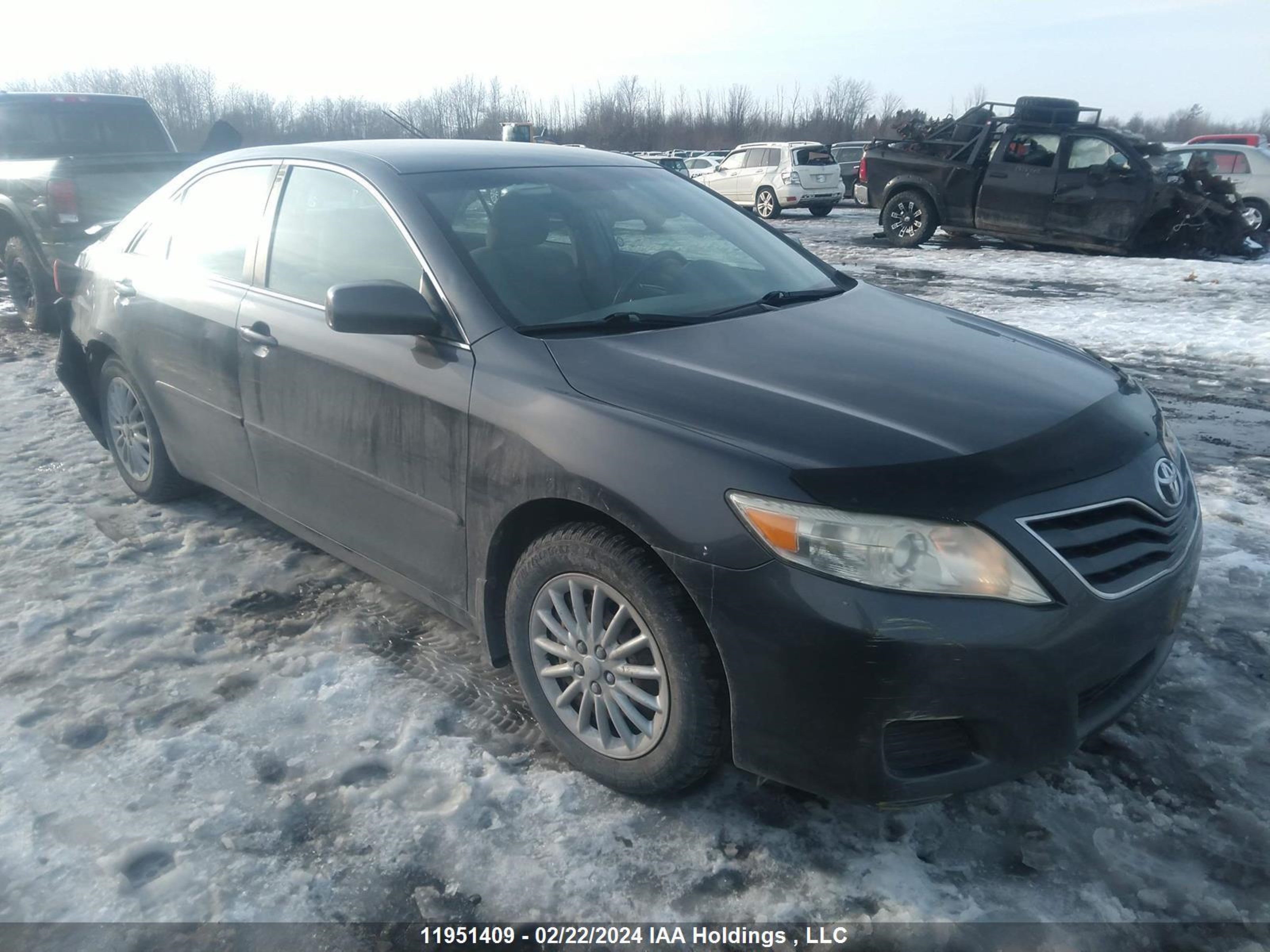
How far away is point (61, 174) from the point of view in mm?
7191

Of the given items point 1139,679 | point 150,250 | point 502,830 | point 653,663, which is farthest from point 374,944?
point 150,250

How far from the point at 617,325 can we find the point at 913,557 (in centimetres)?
119

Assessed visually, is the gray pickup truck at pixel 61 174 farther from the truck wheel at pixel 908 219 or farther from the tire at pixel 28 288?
the truck wheel at pixel 908 219

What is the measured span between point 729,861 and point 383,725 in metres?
1.14

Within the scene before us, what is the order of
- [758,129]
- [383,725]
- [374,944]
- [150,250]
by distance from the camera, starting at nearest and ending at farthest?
[374,944], [383,725], [150,250], [758,129]

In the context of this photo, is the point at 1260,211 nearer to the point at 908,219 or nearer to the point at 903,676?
the point at 908,219

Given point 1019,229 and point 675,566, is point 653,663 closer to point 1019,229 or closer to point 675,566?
point 675,566

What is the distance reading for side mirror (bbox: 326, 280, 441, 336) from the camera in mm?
2650

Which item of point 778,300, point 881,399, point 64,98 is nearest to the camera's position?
point 881,399

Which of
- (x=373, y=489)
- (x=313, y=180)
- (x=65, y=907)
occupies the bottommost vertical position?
(x=65, y=907)

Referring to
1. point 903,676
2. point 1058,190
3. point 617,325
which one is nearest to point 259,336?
point 617,325

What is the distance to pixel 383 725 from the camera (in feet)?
9.27

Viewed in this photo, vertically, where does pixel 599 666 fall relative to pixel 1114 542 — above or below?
below

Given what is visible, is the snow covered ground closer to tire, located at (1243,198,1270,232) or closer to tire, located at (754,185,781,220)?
tire, located at (1243,198,1270,232)
